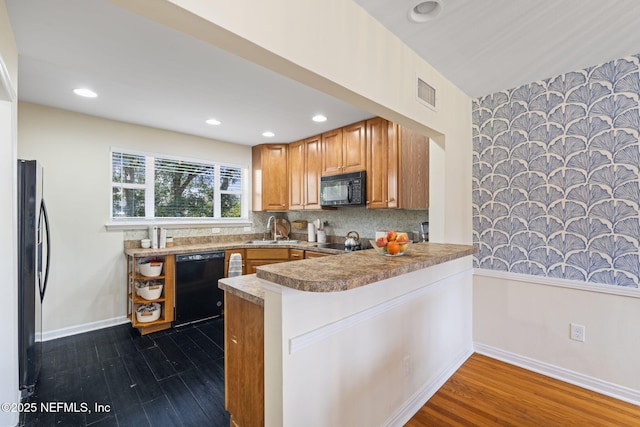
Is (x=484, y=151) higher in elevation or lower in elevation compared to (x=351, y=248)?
higher

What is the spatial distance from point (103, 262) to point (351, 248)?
2.89 m

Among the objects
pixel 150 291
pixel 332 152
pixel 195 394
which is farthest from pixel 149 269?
pixel 332 152

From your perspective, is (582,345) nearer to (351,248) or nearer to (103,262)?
(351,248)

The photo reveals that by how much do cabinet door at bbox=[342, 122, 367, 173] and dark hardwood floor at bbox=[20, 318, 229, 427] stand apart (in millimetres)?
2444

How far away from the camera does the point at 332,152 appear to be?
3736mm

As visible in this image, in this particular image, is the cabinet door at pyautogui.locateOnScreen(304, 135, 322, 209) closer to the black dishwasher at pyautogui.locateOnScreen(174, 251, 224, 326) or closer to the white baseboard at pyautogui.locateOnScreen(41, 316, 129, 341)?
the black dishwasher at pyautogui.locateOnScreen(174, 251, 224, 326)

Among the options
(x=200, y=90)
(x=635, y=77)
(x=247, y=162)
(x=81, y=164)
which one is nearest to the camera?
(x=635, y=77)

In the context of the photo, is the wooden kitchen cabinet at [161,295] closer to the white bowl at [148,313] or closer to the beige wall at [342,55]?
the white bowl at [148,313]

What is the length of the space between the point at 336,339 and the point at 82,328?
10.8ft

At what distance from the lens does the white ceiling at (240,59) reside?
1557mm

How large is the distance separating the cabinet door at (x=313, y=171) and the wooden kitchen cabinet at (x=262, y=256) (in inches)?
28.9

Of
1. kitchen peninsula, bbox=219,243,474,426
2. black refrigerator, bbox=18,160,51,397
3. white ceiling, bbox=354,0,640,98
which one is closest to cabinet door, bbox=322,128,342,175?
white ceiling, bbox=354,0,640,98

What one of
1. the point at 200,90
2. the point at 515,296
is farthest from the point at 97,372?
the point at 515,296

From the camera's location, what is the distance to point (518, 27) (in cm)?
169
